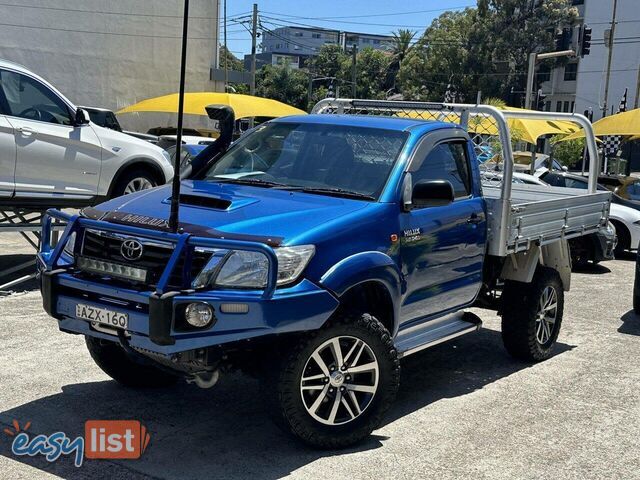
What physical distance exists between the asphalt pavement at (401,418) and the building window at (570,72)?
6096 centimetres

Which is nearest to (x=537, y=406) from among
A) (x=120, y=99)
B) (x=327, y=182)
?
(x=327, y=182)

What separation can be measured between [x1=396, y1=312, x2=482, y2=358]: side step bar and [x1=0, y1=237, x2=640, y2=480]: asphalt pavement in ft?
1.53

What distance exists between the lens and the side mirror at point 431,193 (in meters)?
5.23

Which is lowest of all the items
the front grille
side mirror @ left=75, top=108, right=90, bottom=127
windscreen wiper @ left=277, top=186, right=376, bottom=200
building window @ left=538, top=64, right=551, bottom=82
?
the front grille

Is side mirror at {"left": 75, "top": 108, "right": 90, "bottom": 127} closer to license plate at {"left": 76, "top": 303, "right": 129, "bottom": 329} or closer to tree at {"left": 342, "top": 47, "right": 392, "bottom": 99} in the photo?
license plate at {"left": 76, "top": 303, "right": 129, "bottom": 329}

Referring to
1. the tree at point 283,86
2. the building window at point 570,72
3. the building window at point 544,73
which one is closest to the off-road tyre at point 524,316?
the building window at point 544,73

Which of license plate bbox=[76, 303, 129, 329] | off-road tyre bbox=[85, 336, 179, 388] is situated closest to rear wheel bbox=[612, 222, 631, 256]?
off-road tyre bbox=[85, 336, 179, 388]

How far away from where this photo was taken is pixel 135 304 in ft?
14.0

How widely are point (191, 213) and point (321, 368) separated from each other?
1198mm

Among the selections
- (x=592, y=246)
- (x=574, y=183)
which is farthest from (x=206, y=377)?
(x=574, y=183)

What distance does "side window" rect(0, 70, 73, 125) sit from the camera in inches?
341

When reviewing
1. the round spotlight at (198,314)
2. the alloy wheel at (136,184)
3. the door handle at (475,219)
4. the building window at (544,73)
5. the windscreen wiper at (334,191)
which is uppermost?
the building window at (544,73)

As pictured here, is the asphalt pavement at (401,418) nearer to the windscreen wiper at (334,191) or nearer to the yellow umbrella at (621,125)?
the windscreen wiper at (334,191)

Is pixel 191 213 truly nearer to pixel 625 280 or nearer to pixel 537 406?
pixel 537 406
